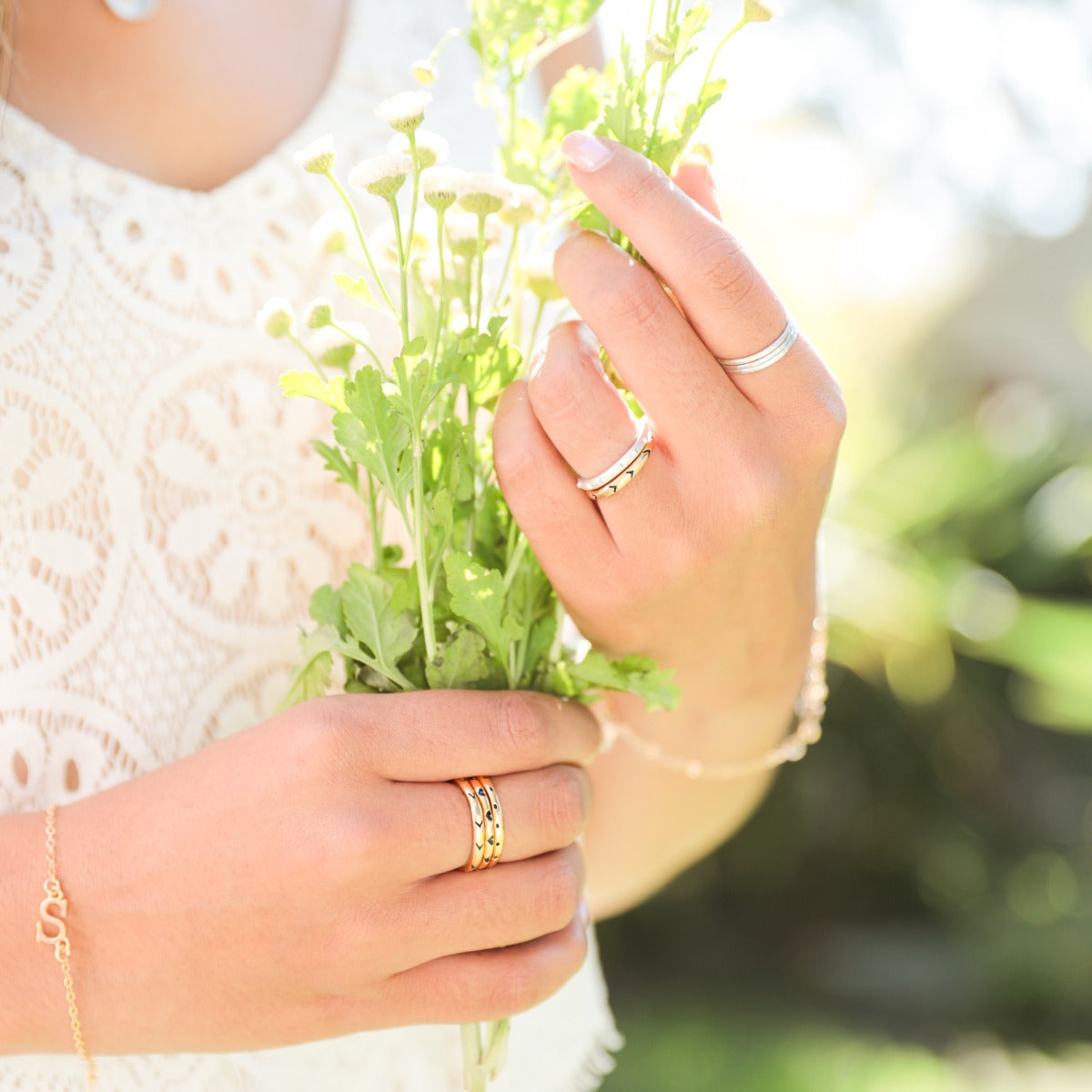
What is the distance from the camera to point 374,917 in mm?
633

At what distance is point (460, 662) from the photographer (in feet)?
2.11

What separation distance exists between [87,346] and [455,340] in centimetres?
34

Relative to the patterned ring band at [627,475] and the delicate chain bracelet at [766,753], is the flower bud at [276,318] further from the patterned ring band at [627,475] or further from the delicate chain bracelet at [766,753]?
the delicate chain bracelet at [766,753]

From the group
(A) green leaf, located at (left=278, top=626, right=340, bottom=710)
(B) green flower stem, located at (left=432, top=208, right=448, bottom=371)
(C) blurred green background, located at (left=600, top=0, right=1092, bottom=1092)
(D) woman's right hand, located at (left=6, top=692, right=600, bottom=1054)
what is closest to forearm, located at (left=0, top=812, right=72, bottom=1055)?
(D) woman's right hand, located at (left=6, top=692, right=600, bottom=1054)

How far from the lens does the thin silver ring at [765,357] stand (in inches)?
23.1

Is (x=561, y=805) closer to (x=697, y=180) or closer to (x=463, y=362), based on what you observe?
(x=463, y=362)

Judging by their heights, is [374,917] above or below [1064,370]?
above

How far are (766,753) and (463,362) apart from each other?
0.54 meters

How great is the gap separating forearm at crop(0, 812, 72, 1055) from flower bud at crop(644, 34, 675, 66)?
0.56 meters

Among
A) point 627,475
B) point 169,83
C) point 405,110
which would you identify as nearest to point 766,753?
point 627,475

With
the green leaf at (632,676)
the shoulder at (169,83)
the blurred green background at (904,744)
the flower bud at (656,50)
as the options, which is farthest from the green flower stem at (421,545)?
the blurred green background at (904,744)

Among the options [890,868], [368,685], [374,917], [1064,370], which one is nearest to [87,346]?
[368,685]

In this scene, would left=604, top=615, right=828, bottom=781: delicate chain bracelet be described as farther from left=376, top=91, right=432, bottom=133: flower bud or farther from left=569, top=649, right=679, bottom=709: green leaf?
left=376, top=91, right=432, bottom=133: flower bud

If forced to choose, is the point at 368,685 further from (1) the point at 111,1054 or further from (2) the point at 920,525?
(2) the point at 920,525
